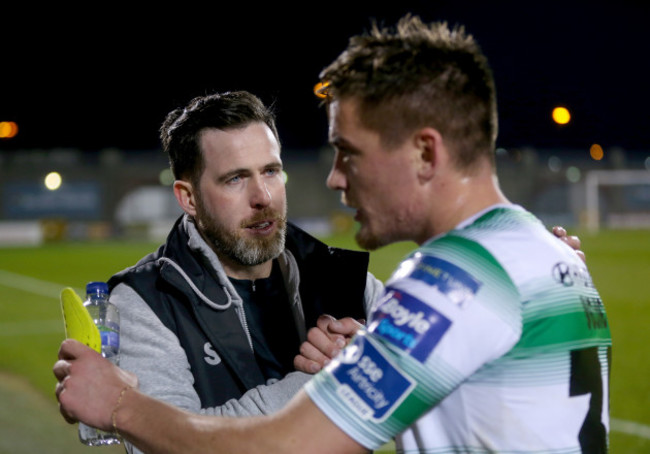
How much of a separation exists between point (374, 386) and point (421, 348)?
0.45 ft

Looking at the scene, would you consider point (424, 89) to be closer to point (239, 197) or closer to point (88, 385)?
point (88, 385)

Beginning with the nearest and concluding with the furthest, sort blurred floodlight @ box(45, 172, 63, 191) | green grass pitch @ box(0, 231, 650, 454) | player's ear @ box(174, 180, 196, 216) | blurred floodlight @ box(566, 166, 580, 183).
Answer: player's ear @ box(174, 180, 196, 216) < green grass pitch @ box(0, 231, 650, 454) < blurred floodlight @ box(45, 172, 63, 191) < blurred floodlight @ box(566, 166, 580, 183)

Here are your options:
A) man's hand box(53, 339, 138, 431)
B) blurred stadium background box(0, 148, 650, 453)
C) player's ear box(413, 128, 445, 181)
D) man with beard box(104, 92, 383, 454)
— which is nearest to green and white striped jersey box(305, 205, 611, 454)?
player's ear box(413, 128, 445, 181)

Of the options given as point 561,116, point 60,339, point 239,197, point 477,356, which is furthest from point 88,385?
point 60,339

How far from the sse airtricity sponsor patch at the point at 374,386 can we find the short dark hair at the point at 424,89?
1.92 ft

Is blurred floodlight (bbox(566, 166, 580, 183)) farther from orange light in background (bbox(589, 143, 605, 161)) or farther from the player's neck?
the player's neck

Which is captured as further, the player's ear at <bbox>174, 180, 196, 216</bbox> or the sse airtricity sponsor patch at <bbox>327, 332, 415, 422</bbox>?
the player's ear at <bbox>174, 180, 196, 216</bbox>

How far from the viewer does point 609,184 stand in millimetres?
49594

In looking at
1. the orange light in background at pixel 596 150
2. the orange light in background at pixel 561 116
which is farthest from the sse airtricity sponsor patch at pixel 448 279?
the orange light in background at pixel 596 150

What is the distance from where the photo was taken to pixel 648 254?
24.9m

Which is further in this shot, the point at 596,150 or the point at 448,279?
the point at 596,150

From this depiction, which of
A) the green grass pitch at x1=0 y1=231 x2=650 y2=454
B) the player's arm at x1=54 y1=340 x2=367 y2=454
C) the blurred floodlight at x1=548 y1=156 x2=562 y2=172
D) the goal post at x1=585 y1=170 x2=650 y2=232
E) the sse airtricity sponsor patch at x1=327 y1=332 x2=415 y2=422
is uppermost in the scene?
the sse airtricity sponsor patch at x1=327 y1=332 x2=415 y2=422

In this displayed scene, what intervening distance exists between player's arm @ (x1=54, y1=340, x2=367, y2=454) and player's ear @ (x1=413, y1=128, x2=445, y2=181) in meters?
0.65

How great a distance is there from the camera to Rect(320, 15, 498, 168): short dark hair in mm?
1951
